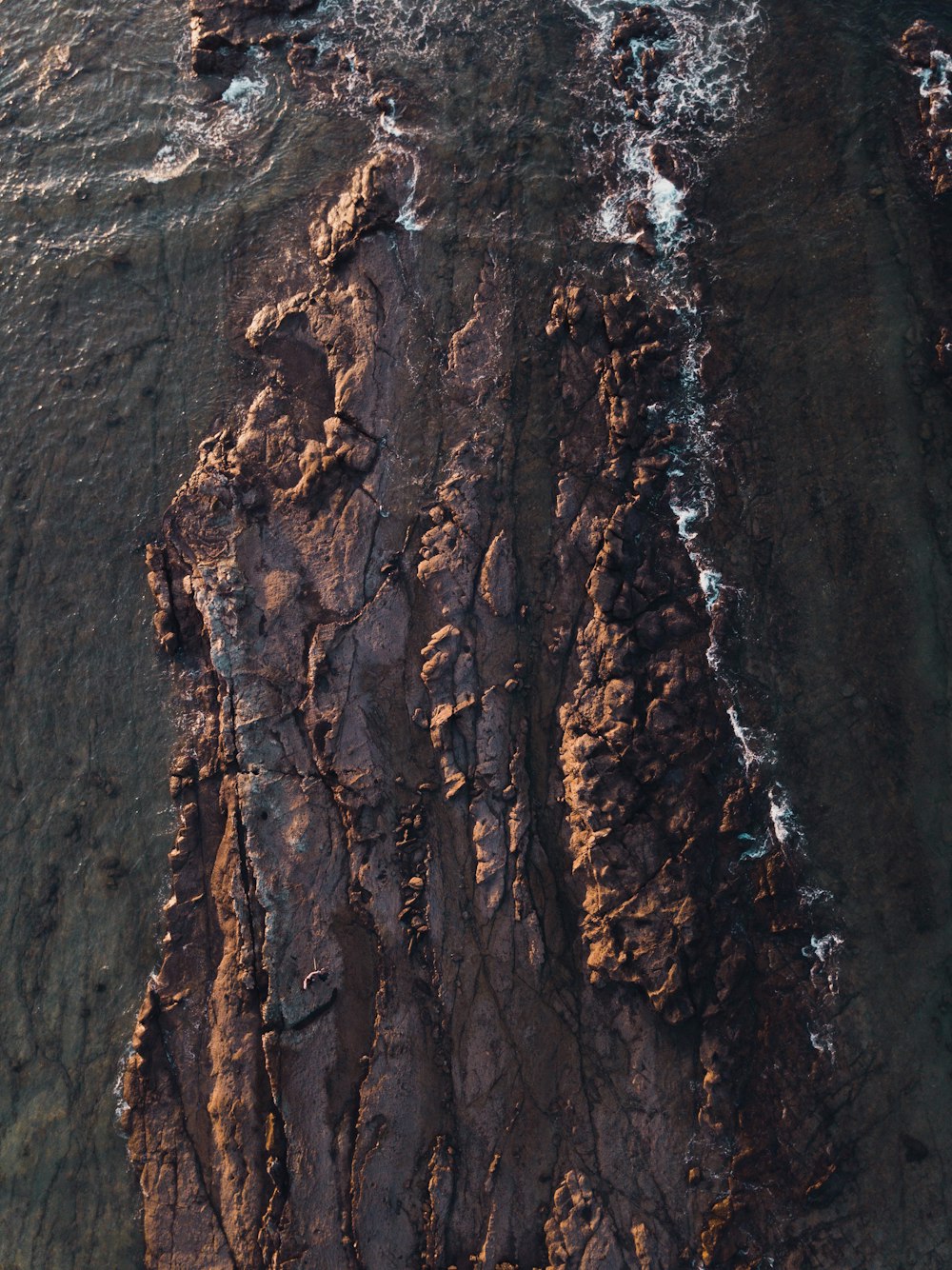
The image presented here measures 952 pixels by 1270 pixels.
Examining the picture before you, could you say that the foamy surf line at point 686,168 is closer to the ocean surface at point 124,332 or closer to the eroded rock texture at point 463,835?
the ocean surface at point 124,332

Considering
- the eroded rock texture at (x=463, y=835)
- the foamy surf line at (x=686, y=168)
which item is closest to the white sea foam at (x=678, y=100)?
the foamy surf line at (x=686, y=168)

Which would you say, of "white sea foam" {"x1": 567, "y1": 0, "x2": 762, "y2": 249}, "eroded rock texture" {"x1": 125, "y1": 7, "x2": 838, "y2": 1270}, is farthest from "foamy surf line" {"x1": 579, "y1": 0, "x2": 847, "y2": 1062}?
"eroded rock texture" {"x1": 125, "y1": 7, "x2": 838, "y2": 1270}

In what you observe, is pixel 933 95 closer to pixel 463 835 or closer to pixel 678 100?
pixel 678 100

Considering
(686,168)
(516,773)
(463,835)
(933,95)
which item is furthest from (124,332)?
(933,95)

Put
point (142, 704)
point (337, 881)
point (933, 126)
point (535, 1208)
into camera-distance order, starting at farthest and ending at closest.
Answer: point (933, 126), point (142, 704), point (337, 881), point (535, 1208)

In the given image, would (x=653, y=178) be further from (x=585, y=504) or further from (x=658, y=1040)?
(x=658, y=1040)

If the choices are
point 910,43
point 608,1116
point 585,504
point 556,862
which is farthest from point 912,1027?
point 910,43
